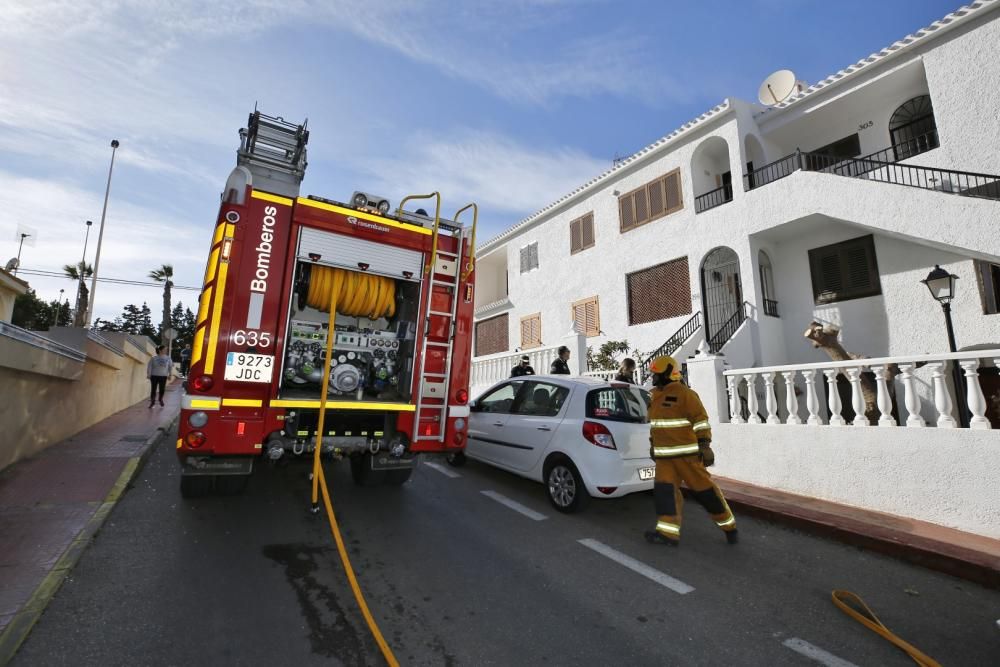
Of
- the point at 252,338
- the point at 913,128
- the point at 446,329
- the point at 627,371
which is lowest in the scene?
the point at 252,338

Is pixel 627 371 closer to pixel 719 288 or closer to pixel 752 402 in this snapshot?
pixel 752 402

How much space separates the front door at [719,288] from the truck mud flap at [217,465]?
10.9 metres

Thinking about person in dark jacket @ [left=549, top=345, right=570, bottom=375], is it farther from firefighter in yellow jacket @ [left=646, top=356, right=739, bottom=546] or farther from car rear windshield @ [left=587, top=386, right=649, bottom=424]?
firefighter in yellow jacket @ [left=646, top=356, right=739, bottom=546]

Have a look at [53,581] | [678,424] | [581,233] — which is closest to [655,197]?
[581,233]

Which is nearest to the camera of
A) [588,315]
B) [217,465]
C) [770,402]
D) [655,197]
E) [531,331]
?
[217,465]

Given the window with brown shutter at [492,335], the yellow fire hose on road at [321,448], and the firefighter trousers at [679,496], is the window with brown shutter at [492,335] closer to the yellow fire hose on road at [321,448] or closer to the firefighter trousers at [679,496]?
the yellow fire hose on road at [321,448]

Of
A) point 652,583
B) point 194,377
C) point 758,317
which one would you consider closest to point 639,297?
point 758,317

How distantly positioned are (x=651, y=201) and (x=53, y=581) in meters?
14.3

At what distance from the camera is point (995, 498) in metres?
4.57

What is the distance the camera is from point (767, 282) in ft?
39.3

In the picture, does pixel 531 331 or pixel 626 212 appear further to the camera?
pixel 531 331

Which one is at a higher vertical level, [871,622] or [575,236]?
[575,236]

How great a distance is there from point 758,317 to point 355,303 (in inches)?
379

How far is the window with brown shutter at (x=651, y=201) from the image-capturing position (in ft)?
43.8
